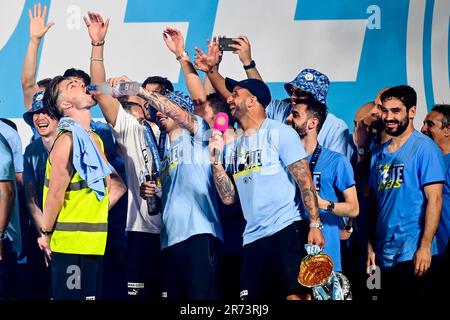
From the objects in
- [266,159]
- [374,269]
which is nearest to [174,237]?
[266,159]

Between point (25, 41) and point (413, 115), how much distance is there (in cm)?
232

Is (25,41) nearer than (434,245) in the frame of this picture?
No

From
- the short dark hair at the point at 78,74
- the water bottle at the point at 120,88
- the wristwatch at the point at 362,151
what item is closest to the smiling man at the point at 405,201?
the wristwatch at the point at 362,151

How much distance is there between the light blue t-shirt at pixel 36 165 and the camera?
594cm

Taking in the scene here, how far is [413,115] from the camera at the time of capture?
225 inches

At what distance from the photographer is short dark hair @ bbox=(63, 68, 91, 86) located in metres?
5.91

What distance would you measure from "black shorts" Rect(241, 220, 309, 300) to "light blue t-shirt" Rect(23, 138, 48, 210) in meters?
1.33

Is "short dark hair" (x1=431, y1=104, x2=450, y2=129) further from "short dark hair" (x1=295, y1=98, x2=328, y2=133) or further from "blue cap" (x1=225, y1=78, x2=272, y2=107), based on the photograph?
"blue cap" (x1=225, y1=78, x2=272, y2=107)

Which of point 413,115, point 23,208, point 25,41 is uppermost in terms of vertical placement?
point 25,41

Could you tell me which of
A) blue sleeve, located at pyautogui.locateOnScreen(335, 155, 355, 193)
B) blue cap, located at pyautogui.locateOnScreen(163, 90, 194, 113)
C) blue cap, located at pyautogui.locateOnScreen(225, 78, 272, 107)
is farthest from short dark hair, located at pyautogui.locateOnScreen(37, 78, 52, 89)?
blue sleeve, located at pyautogui.locateOnScreen(335, 155, 355, 193)

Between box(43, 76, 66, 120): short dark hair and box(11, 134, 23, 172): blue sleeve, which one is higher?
box(43, 76, 66, 120): short dark hair

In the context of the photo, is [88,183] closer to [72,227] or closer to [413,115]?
[72,227]

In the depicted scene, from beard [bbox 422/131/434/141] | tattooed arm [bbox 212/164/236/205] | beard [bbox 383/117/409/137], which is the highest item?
beard [bbox 383/117/409/137]

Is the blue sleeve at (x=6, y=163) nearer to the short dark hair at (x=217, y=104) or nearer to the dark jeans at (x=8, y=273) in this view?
the dark jeans at (x=8, y=273)
